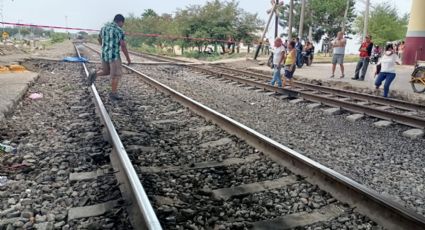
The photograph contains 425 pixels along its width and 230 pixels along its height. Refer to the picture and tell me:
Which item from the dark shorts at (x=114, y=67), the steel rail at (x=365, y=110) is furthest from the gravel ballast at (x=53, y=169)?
the steel rail at (x=365, y=110)

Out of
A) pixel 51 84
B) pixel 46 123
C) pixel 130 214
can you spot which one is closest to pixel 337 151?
pixel 130 214

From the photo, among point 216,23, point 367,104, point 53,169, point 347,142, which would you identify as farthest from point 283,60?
point 216,23

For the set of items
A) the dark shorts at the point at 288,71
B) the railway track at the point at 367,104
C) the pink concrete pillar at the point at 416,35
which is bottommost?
the railway track at the point at 367,104

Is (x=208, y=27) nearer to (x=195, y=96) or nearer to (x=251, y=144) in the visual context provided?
(x=195, y=96)

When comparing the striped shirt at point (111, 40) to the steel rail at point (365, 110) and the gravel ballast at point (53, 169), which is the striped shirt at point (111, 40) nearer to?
the gravel ballast at point (53, 169)

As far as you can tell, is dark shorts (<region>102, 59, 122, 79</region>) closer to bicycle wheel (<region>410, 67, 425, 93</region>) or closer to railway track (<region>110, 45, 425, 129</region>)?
railway track (<region>110, 45, 425, 129</region>)

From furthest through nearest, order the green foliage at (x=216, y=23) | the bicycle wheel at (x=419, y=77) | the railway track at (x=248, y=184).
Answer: the green foliage at (x=216, y=23)
the bicycle wheel at (x=419, y=77)
the railway track at (x=248, y=184)

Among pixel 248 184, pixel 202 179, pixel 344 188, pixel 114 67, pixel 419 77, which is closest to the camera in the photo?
pixel 344 188

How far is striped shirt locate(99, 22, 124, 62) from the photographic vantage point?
8.58 meters

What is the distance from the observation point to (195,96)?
9766mm

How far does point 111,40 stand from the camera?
866 cm

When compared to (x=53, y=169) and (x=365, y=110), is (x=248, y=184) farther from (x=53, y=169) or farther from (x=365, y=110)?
(x=365, y=110)

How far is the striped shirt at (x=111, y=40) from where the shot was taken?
8578 millimetres

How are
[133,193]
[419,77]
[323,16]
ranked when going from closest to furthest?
[133,193] → [419,77] → [323,16]
